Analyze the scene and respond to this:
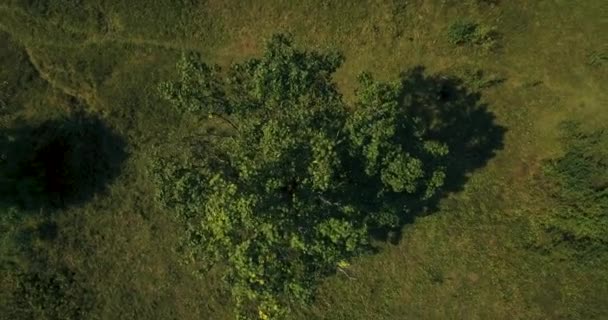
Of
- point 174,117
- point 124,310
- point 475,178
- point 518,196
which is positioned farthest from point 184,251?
point 518,196

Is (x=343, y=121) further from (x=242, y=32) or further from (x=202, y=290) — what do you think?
(x=202, y=290)

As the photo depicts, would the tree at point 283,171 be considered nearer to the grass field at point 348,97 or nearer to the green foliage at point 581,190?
the grass field at point 348,97

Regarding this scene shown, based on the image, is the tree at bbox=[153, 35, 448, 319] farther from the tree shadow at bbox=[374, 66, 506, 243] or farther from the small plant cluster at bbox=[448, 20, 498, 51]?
the small plant cluster at bbox=[448, 20, 498, 51]

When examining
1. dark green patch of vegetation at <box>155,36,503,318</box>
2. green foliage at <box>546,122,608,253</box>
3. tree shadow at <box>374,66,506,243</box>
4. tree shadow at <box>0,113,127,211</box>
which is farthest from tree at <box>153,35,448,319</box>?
tree shadow at <box>0,113,127,211</box>

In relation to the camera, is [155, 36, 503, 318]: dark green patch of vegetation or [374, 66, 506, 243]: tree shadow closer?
[155, 36, 503, 318]: dark green patch of vegetation

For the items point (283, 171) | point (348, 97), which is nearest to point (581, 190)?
point (348, 97)

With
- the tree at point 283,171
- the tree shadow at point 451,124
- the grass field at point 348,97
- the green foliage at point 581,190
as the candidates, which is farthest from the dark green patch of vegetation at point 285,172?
the green foliage at point 581,190
